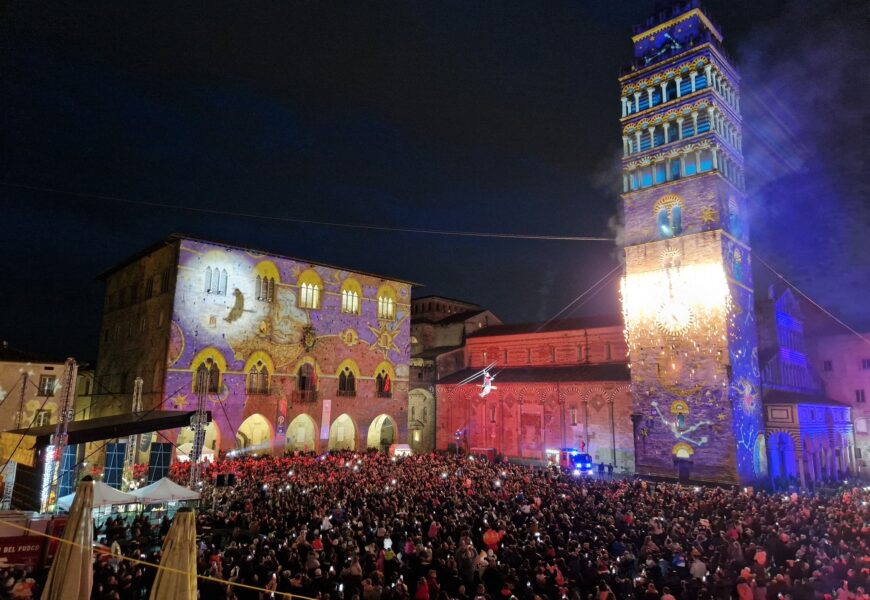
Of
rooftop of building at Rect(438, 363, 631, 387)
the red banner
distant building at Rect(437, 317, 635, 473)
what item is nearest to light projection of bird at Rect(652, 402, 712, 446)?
distant building at Rect(437, 317, 635, 473)

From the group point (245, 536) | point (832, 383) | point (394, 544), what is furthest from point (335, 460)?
point (832, 383)

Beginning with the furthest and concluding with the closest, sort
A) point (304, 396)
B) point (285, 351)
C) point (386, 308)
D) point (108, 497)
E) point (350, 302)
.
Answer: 1. point (386, 308)
2. point (350, 302)
3. point (304, 396)
4. point (285, 351)
5. point (108, 497)

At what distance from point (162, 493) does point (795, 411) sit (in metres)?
32.0

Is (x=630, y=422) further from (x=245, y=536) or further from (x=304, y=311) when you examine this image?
(x=245, y=536)

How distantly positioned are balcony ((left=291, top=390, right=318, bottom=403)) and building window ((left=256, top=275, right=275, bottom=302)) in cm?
616

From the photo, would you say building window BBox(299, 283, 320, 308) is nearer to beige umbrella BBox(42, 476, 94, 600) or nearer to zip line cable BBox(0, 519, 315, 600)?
zip line cable BBox(0, 519, 315, 600)

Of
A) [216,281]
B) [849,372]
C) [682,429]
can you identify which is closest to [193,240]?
[216,281]

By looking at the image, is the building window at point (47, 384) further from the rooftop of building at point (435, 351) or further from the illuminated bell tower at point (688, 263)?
the illuminated bell tower at point (688, 263)

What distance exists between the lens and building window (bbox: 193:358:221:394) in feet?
99.5

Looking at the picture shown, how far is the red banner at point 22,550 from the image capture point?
1196 cm

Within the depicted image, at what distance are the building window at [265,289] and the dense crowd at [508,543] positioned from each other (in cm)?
1459

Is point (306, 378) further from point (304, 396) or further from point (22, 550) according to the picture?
point (22, 550)

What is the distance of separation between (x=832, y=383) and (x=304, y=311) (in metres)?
40.5

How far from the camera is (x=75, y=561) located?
25.1 ft
